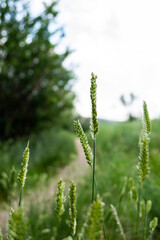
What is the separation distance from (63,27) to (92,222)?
18.3 feet

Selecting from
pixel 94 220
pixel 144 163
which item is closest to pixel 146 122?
pixel 144 163

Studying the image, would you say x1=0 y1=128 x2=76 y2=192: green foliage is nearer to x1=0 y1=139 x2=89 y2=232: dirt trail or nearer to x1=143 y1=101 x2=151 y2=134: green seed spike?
x1=0 y1=139 x2=89 y2=232: dirt trail

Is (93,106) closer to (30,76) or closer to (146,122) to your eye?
(146,122)

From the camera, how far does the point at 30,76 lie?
→ 21.0 feet

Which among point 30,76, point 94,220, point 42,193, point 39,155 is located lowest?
point 42,193

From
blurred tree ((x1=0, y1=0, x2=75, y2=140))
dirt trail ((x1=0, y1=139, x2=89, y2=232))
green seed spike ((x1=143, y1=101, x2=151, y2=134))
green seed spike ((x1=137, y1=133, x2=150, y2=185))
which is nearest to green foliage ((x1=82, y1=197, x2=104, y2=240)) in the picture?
green seed spike ((x1=137, y1=133, x2=150, y2=185))

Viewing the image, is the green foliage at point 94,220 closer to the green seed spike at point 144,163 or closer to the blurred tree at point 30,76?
the green seed spike at point 144,163

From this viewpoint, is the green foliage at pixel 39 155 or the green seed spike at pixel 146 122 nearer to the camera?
the green seed spike at pixel 146 122

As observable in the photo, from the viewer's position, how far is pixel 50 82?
7.16 m

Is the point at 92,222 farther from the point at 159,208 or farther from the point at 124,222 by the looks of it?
the point at 124,222

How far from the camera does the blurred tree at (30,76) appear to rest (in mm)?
4570

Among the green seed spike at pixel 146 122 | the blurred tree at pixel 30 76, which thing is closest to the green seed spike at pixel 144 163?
the green seed spike at pixel 146 122

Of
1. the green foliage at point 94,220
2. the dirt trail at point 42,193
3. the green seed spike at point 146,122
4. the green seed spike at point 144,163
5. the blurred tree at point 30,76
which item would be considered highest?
the blurred tree at point 30,76

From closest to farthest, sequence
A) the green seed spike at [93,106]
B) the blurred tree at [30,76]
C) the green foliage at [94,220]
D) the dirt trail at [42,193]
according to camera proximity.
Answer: the green foliage at [94,220], the green seed spike at [93,106], the dirt trail at [42,193], the blurred tree at [30,76]
